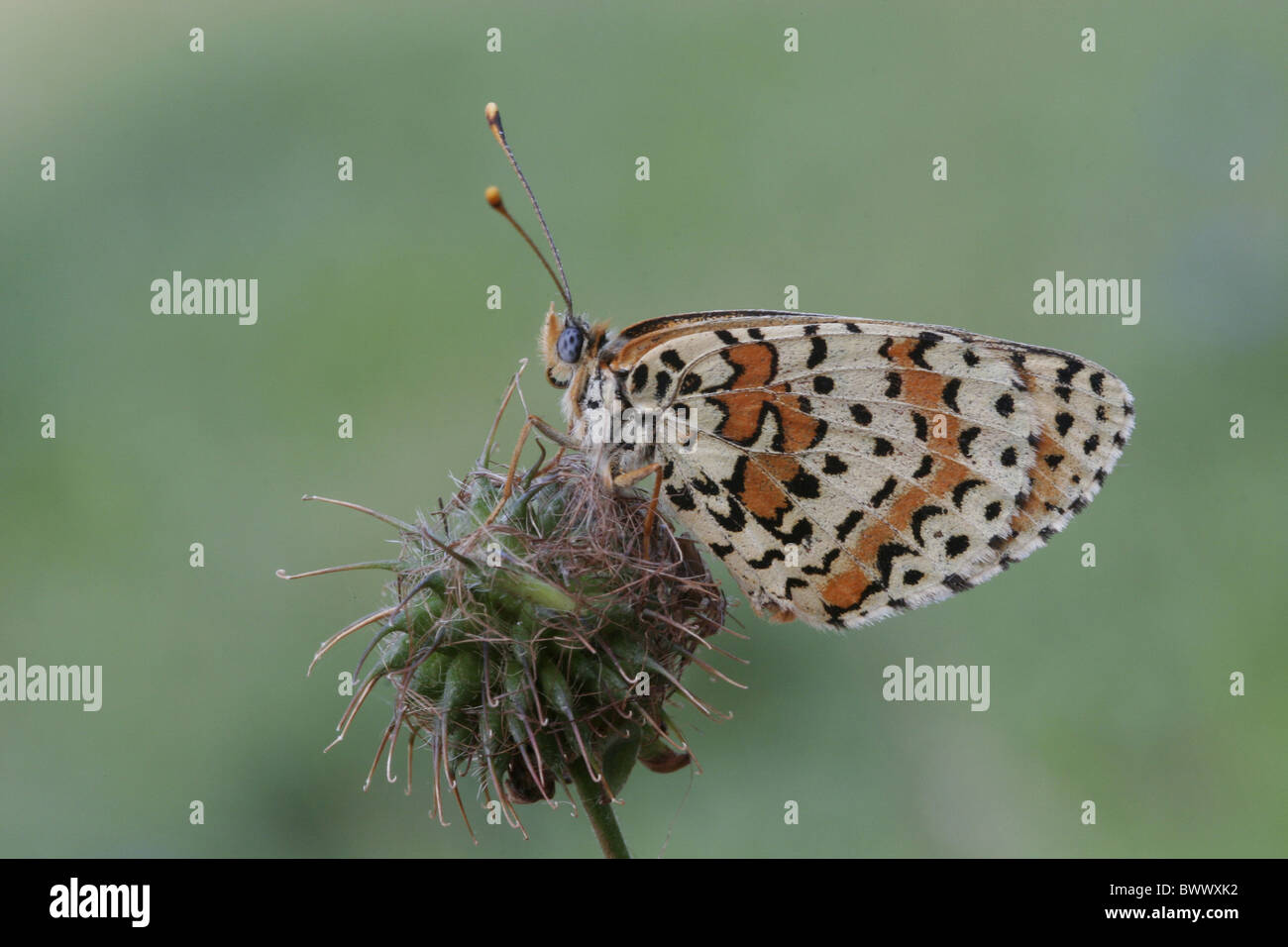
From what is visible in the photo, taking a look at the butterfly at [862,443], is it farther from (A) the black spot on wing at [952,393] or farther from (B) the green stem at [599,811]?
(B) the green stem at [599,811]

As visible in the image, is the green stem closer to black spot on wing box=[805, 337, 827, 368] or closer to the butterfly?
the butterfly

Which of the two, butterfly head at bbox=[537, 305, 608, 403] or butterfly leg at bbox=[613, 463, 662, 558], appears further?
butterfly head at bbox=[537, 305, 608, 403]

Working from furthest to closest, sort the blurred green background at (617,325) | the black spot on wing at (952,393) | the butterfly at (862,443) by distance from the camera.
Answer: the blurred green background at (617,325) < the black spot on wing at (952,393) < the butterfly at (862,443)

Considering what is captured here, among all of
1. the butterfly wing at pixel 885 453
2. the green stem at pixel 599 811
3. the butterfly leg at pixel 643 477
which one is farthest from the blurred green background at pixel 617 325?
the butterfly leg at pixel 643 477

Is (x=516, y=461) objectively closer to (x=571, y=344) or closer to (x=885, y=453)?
(x=571, y=344)

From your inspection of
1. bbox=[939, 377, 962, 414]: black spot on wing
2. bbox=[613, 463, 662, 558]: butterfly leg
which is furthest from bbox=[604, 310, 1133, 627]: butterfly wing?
bbox=[613, 463, 662, 558]: butterfly leg

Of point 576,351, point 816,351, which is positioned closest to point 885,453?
point 816,351

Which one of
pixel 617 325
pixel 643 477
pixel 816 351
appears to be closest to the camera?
pixel 643 477
